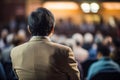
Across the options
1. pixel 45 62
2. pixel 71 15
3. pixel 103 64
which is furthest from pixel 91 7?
pixel 45 62

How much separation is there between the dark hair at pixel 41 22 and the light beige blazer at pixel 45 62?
0.24 ft

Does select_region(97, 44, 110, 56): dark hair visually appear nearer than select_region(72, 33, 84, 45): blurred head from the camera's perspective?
Yes

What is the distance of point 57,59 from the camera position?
2.56 metres

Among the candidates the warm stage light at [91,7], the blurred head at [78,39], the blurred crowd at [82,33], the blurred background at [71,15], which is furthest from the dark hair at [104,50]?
the warm stage light at [91,7]

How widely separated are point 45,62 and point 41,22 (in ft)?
0.99

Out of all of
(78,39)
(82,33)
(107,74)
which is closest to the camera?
(107,74)

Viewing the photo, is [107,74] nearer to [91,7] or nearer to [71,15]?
[91,7]

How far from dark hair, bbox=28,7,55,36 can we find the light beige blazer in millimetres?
73

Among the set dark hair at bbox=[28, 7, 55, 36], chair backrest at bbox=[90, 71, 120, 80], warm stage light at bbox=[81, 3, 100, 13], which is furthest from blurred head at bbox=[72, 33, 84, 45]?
dark hair at bbox=[28, 7, 55, 36]

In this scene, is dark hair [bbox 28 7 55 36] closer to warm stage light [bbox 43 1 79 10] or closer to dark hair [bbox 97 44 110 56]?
dark hair [bbox 97 44 110 56]

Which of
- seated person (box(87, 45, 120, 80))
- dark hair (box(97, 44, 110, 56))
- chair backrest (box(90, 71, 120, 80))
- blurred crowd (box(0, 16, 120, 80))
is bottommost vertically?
blurred crowd (box(0, 16, 120, 80))

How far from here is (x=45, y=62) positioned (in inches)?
101

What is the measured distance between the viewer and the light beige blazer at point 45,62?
2557 millimetres

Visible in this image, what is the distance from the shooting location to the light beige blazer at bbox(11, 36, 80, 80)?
2.56 m
